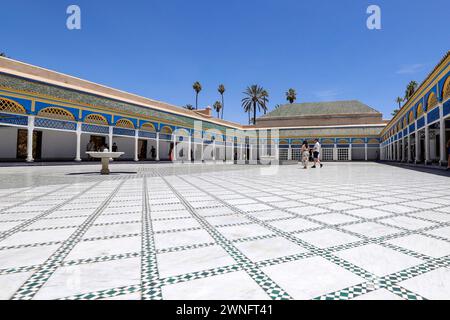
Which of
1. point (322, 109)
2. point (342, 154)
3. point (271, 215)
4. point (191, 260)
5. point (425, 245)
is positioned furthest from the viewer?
point (322, 109)

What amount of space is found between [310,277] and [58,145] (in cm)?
1984

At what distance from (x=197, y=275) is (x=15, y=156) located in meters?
18.6

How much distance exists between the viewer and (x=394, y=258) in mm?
1711

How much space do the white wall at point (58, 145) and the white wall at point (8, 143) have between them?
153 cm

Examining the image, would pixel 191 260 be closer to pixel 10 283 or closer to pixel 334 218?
pixel 10 283

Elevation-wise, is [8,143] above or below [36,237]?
above

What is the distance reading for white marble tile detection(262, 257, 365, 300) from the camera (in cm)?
128

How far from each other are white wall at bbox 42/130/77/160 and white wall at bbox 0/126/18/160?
153 cm

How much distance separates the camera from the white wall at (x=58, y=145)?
16.6 m

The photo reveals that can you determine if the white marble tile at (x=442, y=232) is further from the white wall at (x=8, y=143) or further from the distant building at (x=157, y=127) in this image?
the white wall at (x=8, y=143)

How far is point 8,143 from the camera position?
15.0m

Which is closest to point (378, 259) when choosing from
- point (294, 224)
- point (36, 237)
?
point (294, 224)

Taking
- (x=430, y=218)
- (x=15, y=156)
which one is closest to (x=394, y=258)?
(x=430, y=218)
